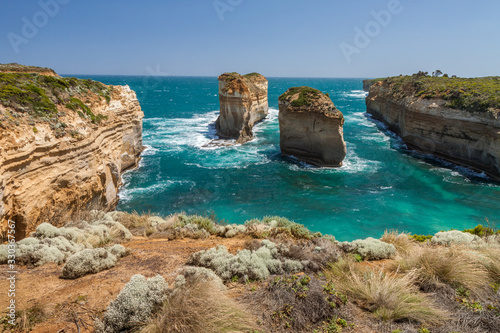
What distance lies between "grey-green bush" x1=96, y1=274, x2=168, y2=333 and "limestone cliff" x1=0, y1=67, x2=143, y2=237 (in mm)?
6570

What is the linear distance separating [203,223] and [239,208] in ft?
32.5

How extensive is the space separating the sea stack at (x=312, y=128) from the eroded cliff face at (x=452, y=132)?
11789mm

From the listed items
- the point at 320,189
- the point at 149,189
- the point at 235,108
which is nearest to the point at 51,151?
the point at 149,189

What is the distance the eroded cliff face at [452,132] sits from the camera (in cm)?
2606

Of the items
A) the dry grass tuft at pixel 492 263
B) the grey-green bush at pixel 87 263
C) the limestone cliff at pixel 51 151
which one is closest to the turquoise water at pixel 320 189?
the limestone cliff at pixel 51 151

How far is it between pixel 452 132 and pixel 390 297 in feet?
104

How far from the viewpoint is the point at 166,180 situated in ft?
83.9

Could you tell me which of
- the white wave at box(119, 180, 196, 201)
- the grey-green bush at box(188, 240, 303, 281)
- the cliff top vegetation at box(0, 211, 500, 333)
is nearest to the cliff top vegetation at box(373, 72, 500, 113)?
the cliff top vegetation at box(0, 211, 500, 333)

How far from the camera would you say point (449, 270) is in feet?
19.4

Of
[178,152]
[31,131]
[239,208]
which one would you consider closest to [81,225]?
[31,131]

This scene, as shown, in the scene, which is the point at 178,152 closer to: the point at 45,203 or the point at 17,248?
the point at 45,203

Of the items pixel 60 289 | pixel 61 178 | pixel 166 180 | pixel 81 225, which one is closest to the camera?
pixel 60 289

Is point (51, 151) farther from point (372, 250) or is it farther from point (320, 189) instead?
point (320, 189)

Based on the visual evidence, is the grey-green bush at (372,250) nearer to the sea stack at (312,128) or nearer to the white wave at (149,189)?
the white wave at (149,189)
